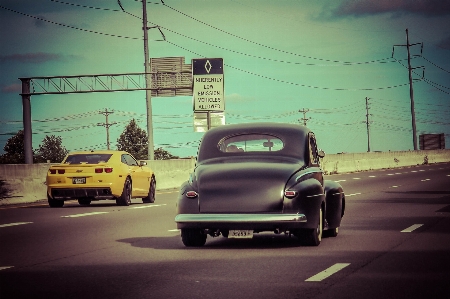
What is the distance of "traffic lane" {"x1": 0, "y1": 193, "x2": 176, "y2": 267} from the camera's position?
42.7ft

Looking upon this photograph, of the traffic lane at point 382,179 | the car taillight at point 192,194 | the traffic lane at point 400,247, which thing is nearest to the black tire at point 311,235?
the traffic lane at point 400,247

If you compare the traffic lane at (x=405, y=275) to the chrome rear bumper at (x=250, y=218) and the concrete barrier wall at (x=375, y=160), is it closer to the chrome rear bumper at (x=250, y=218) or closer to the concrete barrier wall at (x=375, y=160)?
the chrome rear bumper at (x=250, y=218)

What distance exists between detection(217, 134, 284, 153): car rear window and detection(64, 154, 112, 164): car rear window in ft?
41.5

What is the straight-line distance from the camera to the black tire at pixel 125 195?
25.9 meters

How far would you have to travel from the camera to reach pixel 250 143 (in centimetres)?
1395

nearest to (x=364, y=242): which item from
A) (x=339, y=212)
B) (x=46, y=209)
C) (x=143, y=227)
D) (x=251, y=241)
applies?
(x=339, y=212)

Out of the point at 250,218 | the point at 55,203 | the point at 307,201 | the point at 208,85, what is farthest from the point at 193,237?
the point at 208,85

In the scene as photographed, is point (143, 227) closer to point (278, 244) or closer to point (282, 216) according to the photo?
point (278, 244)

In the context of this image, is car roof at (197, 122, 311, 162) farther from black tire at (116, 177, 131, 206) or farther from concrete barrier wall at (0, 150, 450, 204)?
concrete barrier wall at (0, 150, 450, 204)

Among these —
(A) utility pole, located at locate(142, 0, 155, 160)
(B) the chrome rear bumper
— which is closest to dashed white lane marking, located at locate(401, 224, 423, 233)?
(B) the chrome rear bumper

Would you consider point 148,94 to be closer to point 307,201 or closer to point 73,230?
point 73,230

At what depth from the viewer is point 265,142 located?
13898 mm

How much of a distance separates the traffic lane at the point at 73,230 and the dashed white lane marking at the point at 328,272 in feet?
11.9

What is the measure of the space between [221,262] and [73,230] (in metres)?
6.23
